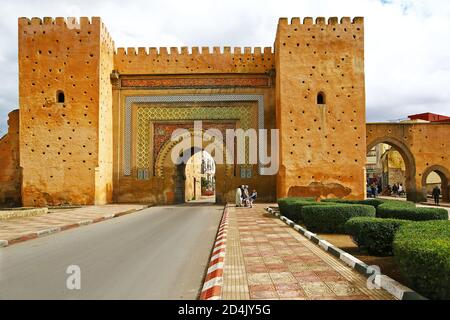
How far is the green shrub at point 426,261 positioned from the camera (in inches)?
147

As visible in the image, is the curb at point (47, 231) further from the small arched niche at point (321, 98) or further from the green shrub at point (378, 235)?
the small arched niche at point (321, 98)

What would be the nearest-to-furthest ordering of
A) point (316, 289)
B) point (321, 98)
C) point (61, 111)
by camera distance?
point (316, 289)
point (61, 111)
point (321, 98)

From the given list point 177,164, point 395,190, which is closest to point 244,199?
point 177,164

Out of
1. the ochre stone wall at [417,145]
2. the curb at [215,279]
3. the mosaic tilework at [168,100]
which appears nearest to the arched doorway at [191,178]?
the mosaic tilework at [168,100]

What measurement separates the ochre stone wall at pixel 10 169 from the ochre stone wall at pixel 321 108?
12634mm

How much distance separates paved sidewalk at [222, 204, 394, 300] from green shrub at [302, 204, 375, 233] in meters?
1.63

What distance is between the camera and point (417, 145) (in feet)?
77.9

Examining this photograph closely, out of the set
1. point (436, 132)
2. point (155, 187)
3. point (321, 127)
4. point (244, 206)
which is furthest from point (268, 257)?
point (436, 132)

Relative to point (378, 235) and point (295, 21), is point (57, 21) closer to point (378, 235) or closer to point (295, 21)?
point (295, 21)

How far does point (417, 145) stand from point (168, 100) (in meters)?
14.0

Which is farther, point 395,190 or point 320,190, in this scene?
point 395,190
